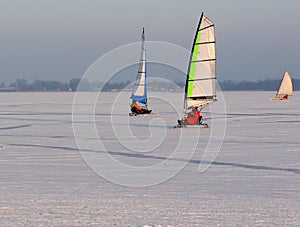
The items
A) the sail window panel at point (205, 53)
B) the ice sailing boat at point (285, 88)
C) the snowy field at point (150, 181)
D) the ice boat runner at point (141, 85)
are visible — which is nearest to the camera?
the snowy field at point (150, 181)

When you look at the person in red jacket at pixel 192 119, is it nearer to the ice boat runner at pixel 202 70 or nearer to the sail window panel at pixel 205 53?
the ice boat runner at pixel 202 70

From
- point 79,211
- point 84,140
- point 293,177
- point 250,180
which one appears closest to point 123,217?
point 79,211

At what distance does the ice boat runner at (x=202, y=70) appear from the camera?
2559 centimetres

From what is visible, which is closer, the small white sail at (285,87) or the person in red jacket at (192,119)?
the person in red jacket at (192,119)

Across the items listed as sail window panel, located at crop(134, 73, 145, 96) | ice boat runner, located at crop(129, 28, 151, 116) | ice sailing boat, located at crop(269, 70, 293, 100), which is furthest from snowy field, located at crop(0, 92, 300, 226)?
ice sailing boat, located at crop(269, 70, 293, 100)

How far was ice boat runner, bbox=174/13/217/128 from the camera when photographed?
1008 inches

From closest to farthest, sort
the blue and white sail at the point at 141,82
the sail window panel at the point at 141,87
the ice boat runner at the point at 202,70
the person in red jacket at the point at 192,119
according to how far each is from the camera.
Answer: the person in red jacket at the point at 192,119 < the ice boat runner at the point at 202,70 < the blue and white sail at the point at 141,82 < the sail window panel at the point at 141,87

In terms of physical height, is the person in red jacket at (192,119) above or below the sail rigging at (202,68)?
below

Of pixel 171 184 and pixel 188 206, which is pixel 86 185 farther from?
pixel 188 206

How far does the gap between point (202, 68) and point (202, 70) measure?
0.09 metres

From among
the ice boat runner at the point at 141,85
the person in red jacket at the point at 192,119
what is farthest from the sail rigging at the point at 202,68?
the ice boat runner at the point at 141,85

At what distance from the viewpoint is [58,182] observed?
945 centimetres

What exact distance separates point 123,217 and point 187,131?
14405mm

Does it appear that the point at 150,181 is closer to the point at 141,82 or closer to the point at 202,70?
the point at 202,70
